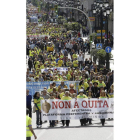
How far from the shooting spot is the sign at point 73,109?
15250mm

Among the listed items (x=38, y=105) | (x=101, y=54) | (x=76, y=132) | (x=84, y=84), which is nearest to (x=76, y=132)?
(x=76, y=132)

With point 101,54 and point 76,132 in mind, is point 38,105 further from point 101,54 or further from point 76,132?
point 101,54

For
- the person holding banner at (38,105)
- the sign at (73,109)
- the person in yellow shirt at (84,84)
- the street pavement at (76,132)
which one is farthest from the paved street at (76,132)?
the person in yellow shirt at (84,84)

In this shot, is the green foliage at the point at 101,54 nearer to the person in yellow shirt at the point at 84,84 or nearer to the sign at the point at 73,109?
the person in yellow shirt at the point at 84,84

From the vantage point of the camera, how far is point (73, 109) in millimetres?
15305

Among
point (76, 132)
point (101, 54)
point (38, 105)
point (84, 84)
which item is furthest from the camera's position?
point (101, 54)

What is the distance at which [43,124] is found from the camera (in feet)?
51.8
